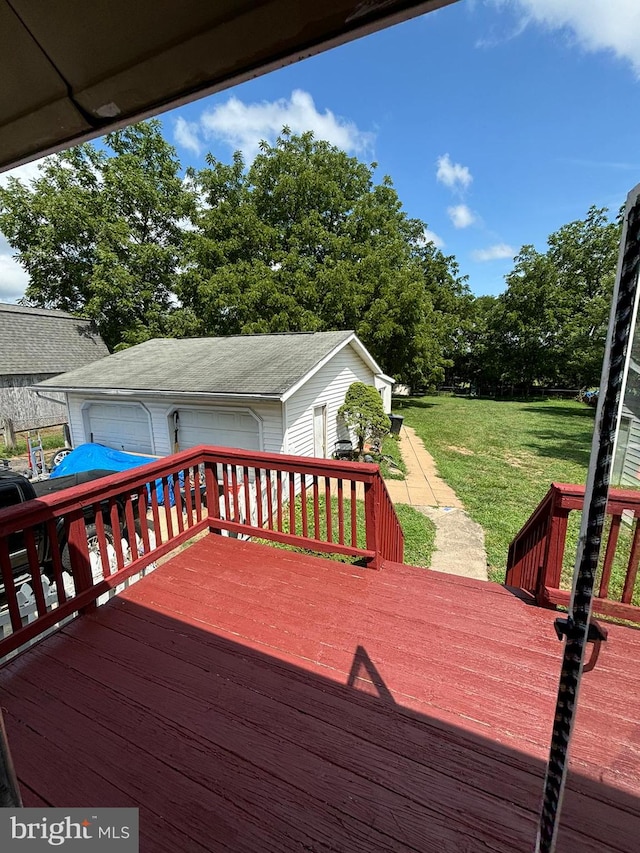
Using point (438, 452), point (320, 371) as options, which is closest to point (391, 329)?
point (438, 452)

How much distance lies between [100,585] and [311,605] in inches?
57.4

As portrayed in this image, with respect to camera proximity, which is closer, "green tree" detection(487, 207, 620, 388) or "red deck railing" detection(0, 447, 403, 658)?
"red deck railing" detection(0, 447, 403, 658)

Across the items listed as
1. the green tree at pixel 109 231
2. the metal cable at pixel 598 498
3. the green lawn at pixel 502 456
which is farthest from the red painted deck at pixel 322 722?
→ the green tree at pixel 109 231

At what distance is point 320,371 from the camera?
365 inches

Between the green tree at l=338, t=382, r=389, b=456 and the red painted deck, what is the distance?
7301mm

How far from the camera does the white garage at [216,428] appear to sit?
8.30 metres

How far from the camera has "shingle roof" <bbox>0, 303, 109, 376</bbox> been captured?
14703mm

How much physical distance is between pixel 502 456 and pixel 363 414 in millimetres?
4419

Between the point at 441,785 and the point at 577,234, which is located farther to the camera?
the point at 577,234

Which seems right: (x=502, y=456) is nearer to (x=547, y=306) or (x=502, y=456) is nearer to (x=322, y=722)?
(x=322, y=722)

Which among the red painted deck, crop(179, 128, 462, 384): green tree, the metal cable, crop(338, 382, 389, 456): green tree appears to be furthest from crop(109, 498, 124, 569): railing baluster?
crop(179, 128, 462, 384): green tree

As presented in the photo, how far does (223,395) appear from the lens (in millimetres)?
7754

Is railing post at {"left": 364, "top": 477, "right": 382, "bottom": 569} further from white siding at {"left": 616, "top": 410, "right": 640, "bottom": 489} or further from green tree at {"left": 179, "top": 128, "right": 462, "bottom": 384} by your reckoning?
green tree at {"left": 179, "top": 128, "right": 462, "bottom": 384}

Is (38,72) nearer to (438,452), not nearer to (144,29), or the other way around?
(144,29)
